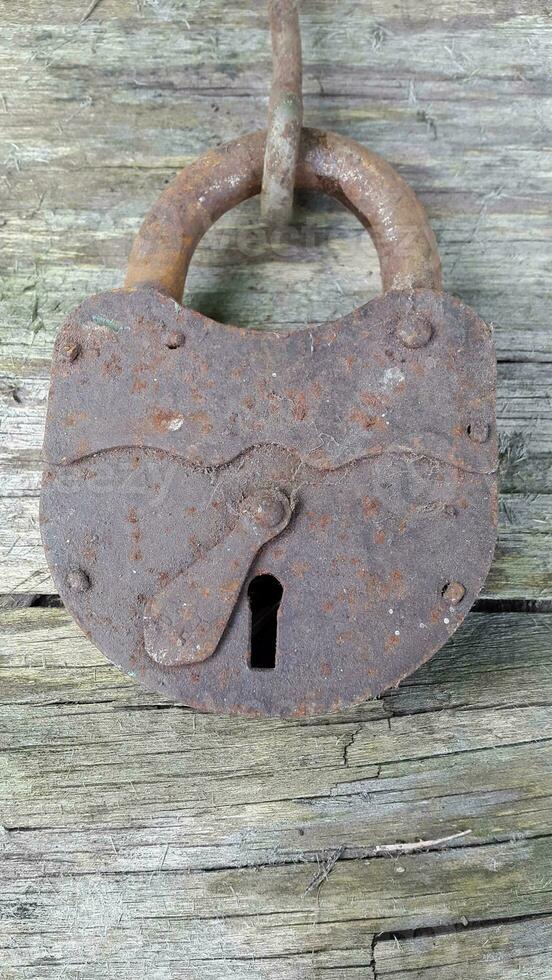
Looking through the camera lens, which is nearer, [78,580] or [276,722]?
[78,580]

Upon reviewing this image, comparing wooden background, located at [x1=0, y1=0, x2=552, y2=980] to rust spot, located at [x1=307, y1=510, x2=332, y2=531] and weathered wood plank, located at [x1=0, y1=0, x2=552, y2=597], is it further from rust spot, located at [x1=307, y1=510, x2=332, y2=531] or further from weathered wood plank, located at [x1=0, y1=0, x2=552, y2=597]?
rust spot, located at [x1=307, y1=510, x2=332, y2=531]

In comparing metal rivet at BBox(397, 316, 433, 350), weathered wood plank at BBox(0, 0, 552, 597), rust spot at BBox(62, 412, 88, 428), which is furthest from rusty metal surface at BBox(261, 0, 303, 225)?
rust spot at BBox(62, 412, 88, 428)

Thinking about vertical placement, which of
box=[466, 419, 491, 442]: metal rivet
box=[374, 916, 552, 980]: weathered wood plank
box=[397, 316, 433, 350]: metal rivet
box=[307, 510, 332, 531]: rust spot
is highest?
box=[397, 316, 433, 350]: metal rivet

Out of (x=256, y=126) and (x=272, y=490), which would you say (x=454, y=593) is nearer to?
(x=272, y=490)

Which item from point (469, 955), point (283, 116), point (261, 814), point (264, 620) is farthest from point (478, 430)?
point (469, 955)

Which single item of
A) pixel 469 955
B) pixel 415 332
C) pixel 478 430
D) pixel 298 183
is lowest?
pixel 469 955

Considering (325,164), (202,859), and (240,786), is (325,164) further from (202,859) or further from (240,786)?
(202,859)
